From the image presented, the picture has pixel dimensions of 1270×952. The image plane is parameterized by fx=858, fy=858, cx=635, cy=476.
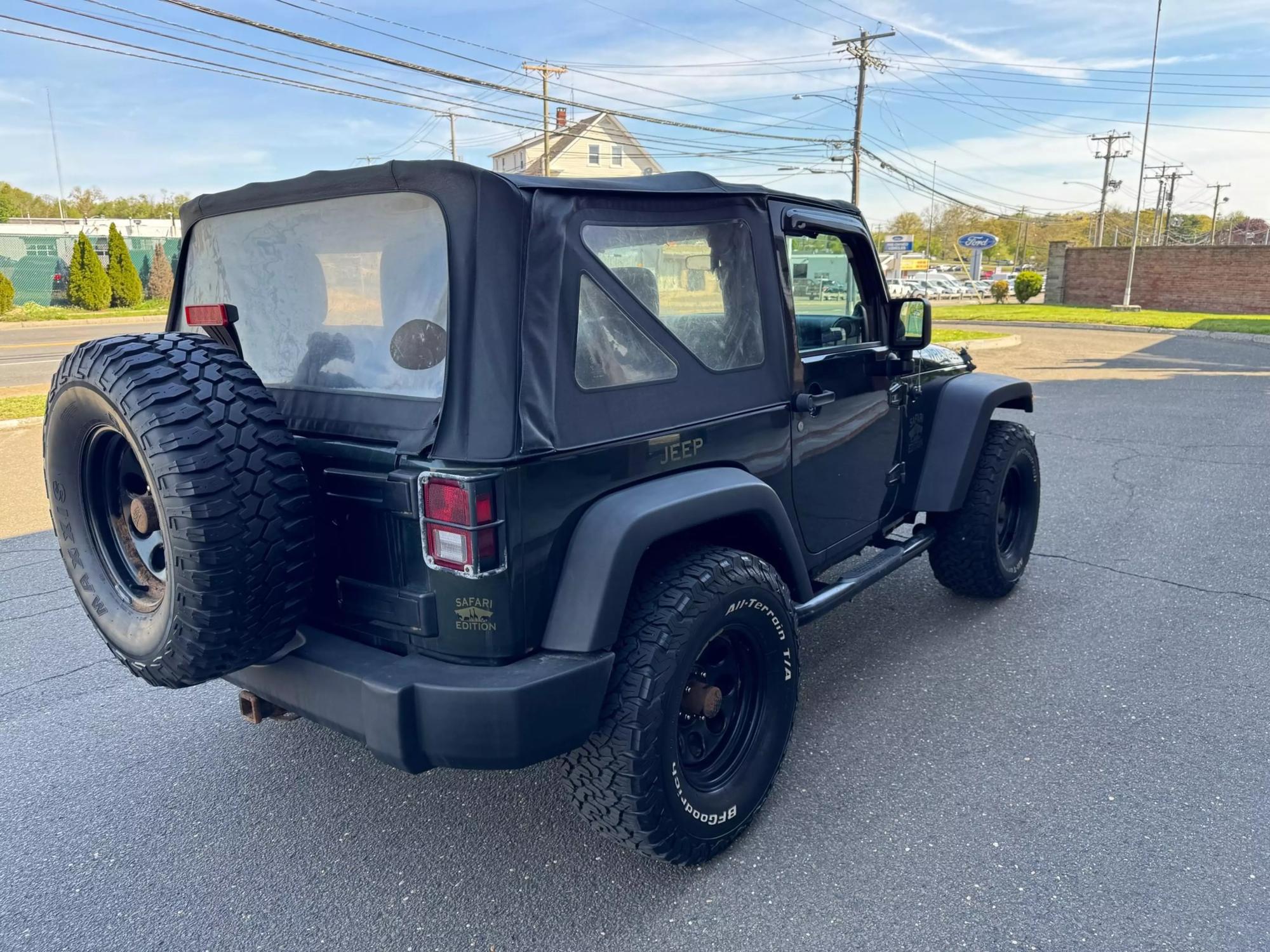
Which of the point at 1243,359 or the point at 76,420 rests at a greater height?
the point at 76,420

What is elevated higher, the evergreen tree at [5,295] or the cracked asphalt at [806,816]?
the evergreen tree at [5,295]

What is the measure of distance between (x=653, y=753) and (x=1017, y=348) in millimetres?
18131

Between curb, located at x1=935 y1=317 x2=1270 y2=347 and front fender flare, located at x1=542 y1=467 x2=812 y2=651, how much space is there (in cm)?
2102

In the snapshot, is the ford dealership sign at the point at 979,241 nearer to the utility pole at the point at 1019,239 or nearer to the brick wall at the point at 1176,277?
the brick wall at the point at 1176,277

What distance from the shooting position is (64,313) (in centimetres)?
2806

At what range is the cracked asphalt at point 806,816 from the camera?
2.31m

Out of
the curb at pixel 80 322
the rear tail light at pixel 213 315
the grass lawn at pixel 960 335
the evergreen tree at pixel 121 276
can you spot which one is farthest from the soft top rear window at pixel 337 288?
the evergreen tree at pixel 121 276

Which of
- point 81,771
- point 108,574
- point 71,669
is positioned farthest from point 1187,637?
point 71,669

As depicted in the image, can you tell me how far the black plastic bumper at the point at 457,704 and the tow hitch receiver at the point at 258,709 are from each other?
0.34 metres

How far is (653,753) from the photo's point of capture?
228 centimetres

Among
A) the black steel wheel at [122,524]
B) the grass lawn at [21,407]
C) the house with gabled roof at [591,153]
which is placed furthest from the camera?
the house with gabled roof at [591,153]

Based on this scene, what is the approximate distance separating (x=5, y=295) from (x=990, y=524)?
105ft

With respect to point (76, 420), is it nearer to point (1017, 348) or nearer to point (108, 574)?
point (108, 574)

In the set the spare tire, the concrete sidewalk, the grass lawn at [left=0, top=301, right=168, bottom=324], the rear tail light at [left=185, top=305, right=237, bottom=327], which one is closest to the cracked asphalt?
the spare tire
